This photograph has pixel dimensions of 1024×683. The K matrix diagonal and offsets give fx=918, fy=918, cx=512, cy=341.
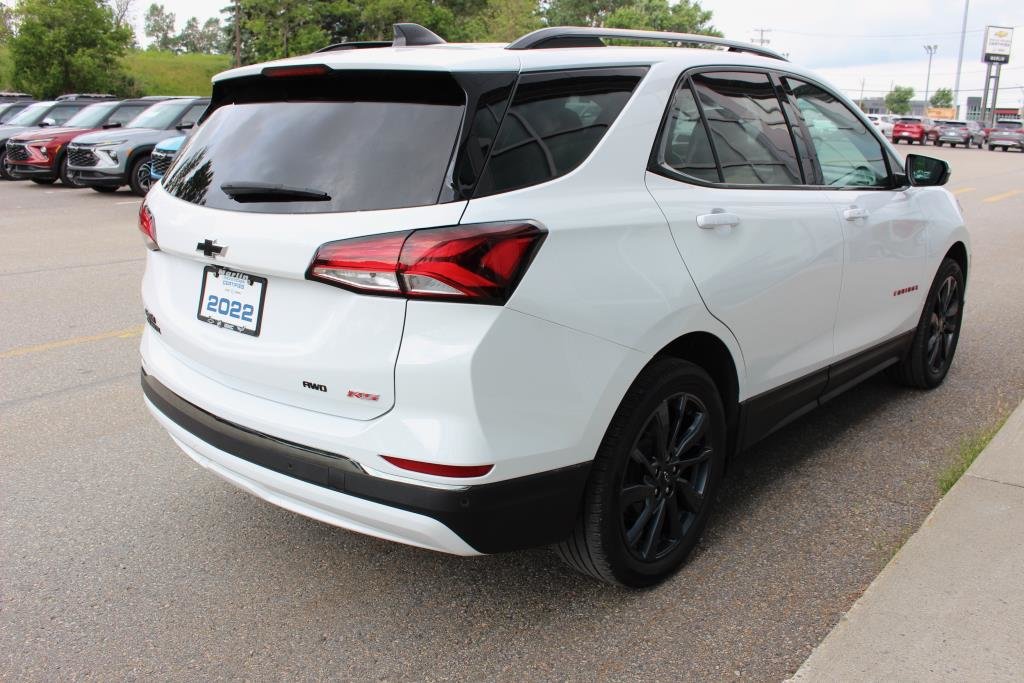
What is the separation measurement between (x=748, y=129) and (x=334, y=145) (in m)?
1.70

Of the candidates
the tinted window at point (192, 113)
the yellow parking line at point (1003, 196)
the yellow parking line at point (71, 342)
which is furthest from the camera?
the yellow parking line at point (1003, 196)

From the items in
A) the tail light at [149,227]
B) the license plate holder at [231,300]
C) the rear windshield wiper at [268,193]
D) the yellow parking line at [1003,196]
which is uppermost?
the yellow parking line at [1003,196]

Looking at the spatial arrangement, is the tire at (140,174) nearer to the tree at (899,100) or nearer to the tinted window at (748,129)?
the tinted window at (748,129)

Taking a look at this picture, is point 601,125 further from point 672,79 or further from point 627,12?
point 627,12

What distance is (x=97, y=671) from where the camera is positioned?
8.66 feet

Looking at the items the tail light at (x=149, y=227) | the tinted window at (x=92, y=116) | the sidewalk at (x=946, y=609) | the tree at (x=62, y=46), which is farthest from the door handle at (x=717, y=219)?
the tree at (x=62, y=46)

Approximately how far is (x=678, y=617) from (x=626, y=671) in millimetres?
353

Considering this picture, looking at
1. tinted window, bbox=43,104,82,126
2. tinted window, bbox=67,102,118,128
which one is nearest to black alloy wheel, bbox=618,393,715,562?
tinted window, bbox=67,102,118,128

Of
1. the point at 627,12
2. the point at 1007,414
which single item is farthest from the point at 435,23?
the point at 1007,414

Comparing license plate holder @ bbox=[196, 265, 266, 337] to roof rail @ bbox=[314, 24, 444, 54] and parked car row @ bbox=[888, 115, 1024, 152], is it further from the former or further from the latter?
parked car row @ bbox=[888, 115, 1024, 152]

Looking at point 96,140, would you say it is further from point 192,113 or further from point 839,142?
point 839,142

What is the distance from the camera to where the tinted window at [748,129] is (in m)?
3.35

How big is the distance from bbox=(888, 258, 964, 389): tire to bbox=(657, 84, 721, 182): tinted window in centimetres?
230

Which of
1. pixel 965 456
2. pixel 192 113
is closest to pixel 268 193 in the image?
pixel 965 456
